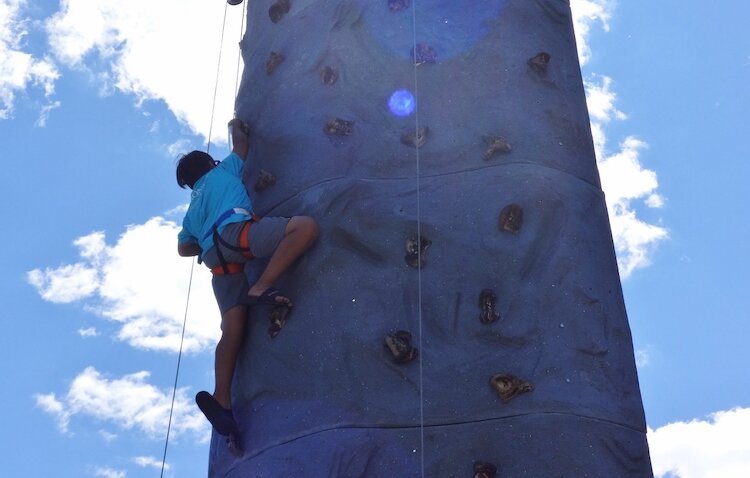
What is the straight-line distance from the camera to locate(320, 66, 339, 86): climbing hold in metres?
6.41

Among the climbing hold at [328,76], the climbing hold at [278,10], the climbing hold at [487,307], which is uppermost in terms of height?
the climbing hold at [278,10]

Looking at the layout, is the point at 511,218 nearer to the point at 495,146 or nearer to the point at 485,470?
the point at 495,146

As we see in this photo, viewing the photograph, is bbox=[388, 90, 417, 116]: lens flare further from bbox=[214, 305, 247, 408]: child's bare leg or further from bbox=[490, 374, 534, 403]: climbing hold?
bbox=[490, 374, 534, 403]: climbing hold

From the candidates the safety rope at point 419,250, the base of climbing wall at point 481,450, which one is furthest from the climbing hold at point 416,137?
the base of climbing wall at point 481,450

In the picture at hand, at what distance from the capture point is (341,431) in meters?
5.08

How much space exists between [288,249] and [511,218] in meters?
1.20

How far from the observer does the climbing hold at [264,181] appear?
20.5 ft

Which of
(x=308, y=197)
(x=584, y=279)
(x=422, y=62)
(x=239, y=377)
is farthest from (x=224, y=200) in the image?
(x=584, y=279)

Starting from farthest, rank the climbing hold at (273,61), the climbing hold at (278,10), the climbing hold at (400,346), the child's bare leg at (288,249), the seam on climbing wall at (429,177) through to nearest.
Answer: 1. the climbing hold at (278,10)
2. the climbing hold at (273,61)
3. the seam on climbing wall at (429,177)
4. the child's bare leg at (288,249)
5. the climbing hold at (400,346)

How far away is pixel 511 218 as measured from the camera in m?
5.57

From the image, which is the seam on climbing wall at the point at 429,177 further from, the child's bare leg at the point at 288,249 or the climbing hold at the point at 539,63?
the climbing hold at the point at 539,63

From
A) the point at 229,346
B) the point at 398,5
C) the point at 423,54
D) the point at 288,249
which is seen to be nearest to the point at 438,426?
the point at 288,249

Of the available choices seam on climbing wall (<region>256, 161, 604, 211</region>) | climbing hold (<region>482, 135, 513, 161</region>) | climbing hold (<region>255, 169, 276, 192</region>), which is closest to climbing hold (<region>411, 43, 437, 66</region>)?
climbing hold (<region>482, 135, 513, 161</region>)

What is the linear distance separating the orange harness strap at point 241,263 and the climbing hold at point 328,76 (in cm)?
99
